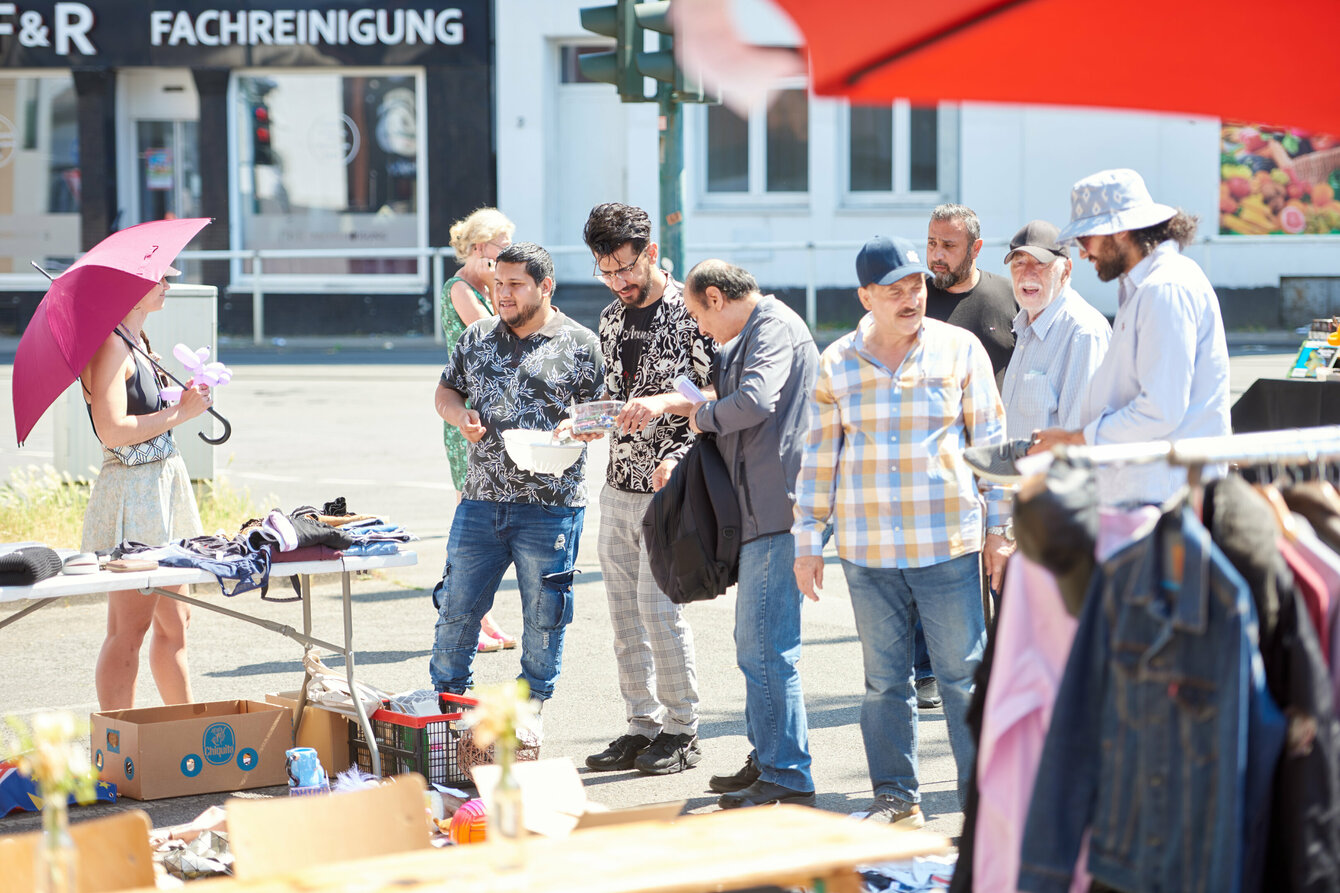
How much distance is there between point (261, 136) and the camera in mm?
25141

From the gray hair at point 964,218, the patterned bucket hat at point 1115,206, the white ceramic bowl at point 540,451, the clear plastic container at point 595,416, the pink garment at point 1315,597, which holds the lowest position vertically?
the pink garment at point 1315,597

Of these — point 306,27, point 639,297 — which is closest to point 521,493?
point 639,297

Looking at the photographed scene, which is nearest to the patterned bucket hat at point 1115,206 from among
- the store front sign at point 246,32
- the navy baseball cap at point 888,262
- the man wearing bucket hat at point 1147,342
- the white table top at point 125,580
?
the man wearing bucket hat at point 1147,342

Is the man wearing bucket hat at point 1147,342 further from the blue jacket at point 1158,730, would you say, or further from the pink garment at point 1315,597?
the blue jacket at point 1158,730

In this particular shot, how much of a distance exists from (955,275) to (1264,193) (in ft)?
60.0

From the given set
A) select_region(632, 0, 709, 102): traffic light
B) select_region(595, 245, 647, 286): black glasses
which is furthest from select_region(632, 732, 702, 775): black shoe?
select_region(632, 0, 709, 102): traffic light

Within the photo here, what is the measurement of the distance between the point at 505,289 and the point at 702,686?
87.7 inches

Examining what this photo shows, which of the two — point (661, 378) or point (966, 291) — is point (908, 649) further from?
point (966, 291)

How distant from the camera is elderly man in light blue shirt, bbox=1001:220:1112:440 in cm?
574

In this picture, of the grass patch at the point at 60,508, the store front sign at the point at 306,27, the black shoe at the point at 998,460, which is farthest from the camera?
the store front sign at the point at 306,27

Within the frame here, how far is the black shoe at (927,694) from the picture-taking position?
688 centimetres

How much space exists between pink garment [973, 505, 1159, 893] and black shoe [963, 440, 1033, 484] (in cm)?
96

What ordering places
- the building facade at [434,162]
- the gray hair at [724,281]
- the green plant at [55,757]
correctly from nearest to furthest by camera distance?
the green plant at [55,757] < the gray hair at [724,281] < the building facade at [434,162]

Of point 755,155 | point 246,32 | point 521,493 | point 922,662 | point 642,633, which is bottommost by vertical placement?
point 922,662
